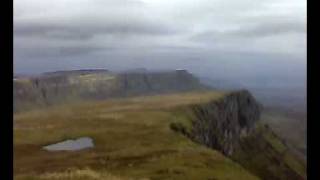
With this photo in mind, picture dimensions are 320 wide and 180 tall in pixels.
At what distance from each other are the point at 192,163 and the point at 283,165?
3897 centimetres

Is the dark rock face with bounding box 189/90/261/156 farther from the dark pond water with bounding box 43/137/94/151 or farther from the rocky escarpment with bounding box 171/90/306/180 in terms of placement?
the dark pond water with bounding box 43/137/94/151

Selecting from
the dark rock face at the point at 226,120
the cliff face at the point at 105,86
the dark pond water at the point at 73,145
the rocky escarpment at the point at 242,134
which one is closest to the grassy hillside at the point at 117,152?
the dark pond water at the point at 73,145

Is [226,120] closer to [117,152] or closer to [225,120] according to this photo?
[225,120]

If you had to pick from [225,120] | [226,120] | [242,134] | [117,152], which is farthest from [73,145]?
[242,134]

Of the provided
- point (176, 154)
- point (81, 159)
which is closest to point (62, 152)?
point (81, 159)

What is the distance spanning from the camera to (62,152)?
2150 centimetres

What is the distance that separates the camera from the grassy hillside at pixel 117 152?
17.6 m

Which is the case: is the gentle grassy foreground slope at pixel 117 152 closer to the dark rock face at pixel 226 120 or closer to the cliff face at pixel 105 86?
the dark rock face at pixel 226 120

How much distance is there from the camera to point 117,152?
22.3m

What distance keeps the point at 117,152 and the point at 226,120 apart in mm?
28919

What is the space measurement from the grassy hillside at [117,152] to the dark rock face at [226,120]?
13.1ft
